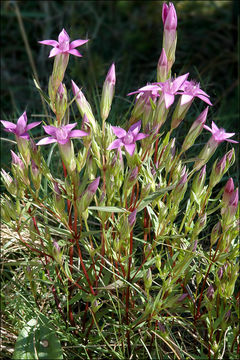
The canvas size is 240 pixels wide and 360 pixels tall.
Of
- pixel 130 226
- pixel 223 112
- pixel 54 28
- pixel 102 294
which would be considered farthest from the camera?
pixel 54 28

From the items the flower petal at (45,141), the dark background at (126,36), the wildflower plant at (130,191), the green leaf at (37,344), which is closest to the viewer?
the flower petal at (45,141)

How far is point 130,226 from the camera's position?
1114mm

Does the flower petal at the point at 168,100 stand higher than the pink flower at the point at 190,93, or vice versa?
the flower petal at the point at 168,100

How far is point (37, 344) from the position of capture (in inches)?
49.0

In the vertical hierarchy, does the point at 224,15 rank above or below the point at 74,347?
above

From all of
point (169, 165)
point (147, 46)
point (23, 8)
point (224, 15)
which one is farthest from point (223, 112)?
point (23, 8)

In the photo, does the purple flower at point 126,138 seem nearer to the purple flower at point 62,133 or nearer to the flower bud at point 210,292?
the purple flower at point 62,133

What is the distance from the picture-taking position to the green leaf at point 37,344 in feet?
4.00

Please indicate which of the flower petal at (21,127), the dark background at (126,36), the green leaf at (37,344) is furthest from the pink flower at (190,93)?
the dark background at (126,36)

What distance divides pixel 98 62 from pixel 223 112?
0.72 metres

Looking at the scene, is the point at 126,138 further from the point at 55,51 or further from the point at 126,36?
the point at 126,36

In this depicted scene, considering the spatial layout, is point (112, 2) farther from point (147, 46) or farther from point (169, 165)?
point (169, 165)

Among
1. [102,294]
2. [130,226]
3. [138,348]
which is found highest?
[130,226]

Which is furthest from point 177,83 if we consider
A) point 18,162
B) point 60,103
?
point 18,162
